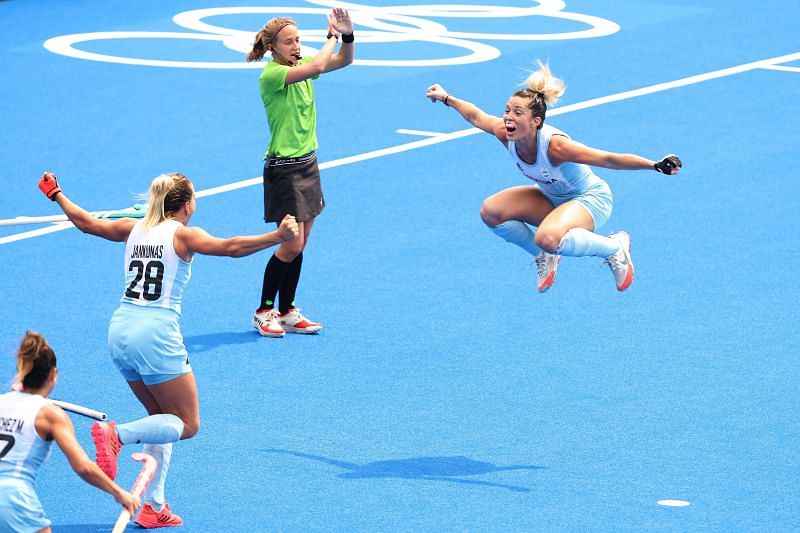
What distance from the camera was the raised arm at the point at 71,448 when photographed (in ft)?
23.0

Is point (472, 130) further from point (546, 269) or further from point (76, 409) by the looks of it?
point (76, 409)

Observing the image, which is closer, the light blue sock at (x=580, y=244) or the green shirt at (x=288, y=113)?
the light blue sock at (x=580, y=244)

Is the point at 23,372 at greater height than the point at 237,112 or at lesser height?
greater

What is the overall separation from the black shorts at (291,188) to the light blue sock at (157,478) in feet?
12.2

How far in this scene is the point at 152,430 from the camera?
821cm

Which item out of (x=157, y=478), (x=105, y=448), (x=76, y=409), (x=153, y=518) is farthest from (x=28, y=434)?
(x=153, y=518)

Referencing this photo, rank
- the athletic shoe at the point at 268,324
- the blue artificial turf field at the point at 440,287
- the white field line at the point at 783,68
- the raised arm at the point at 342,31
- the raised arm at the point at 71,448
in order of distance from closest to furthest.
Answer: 1. the raised arm at the point at 71,448
2. the blue artificial turf field at the point at 440,287
3. the raised arm at the point at 342,31
4. the athletic shoe at the point at 268,324
5. the white field line at the point at 783,68

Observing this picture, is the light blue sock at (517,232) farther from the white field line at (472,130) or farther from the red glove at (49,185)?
the white field line at (472,130)

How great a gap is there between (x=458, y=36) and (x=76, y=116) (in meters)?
6.81

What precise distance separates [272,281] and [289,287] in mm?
156

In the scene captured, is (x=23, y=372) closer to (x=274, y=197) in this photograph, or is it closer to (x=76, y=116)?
(x=274, y=197)

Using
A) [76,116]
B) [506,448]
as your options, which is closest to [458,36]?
[76,116]

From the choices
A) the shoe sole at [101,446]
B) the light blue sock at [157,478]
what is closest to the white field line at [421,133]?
the light blue sock at [157,478]

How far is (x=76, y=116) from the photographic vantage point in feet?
62.8
